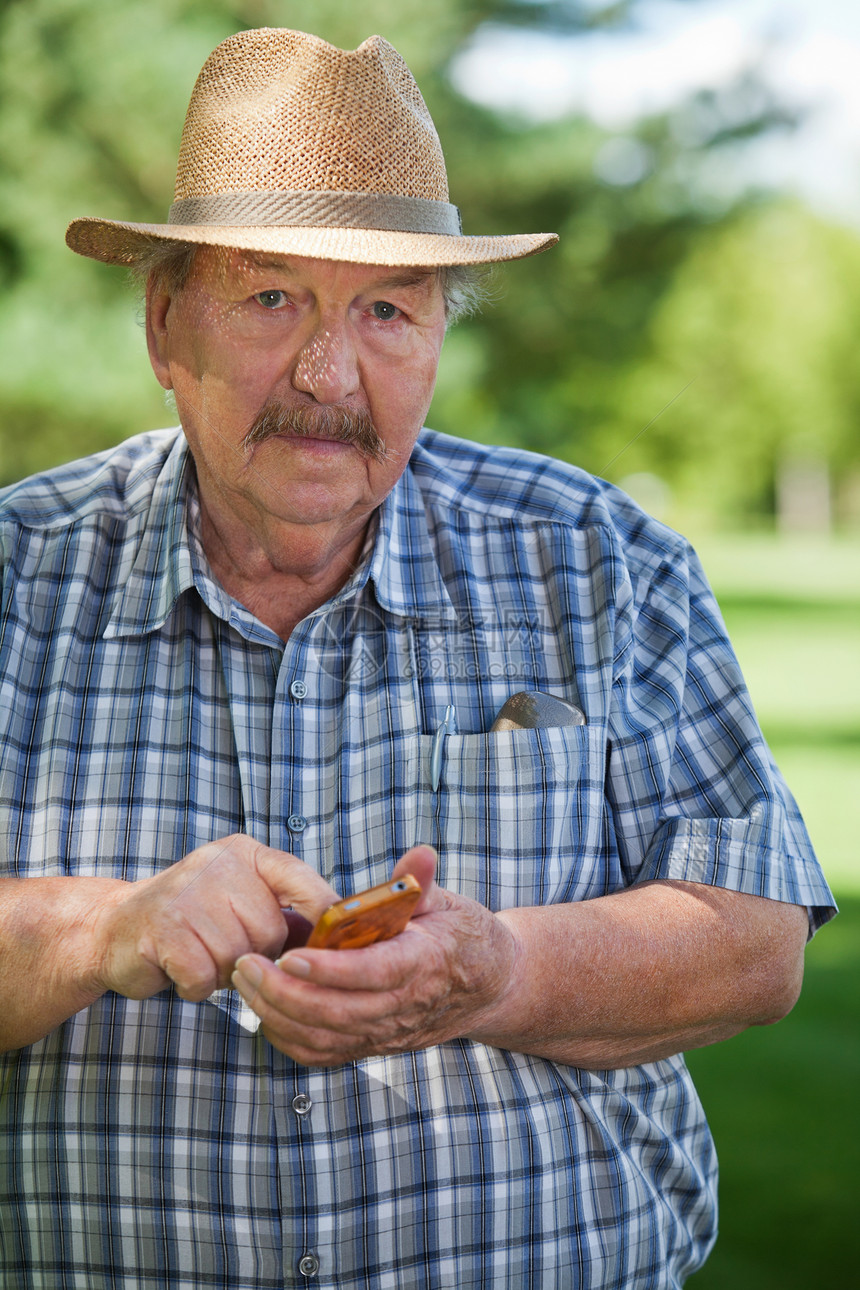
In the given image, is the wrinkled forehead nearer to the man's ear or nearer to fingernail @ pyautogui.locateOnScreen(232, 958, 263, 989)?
the man's ear

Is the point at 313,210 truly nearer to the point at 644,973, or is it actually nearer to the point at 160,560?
the point at 160,560

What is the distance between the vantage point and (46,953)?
4.35 ft

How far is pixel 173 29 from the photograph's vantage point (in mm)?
6805

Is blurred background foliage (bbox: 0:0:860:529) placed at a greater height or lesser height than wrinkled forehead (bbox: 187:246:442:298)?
greater

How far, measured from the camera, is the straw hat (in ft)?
4.62

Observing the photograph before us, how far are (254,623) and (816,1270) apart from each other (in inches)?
82.0

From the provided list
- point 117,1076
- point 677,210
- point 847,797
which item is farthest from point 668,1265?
point 677,210

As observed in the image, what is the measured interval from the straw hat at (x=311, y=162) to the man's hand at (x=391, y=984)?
74cm

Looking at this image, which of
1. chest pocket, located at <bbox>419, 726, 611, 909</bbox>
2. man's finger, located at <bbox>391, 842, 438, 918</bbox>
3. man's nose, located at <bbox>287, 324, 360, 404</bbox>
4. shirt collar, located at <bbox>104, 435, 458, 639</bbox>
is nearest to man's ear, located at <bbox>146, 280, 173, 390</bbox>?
shirt collar, located at <bbox>104, 435, 458, 639</bbox>

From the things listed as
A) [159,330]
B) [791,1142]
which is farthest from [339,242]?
[791,1142]

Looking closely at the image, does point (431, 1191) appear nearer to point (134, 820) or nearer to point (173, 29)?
point (134, 820)

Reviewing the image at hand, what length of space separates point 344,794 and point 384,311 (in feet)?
1.98

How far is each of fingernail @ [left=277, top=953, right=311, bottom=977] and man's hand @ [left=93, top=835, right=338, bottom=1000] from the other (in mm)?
102

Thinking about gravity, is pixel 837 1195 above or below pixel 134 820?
below
